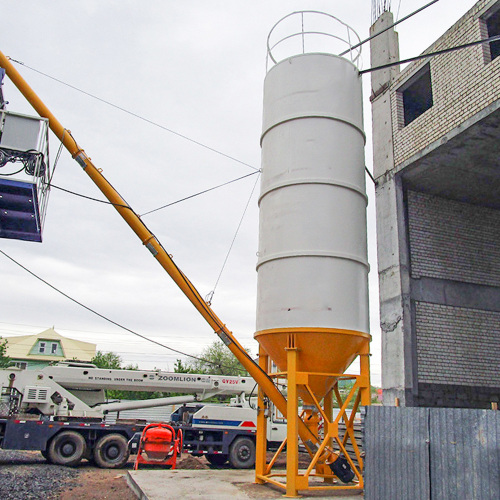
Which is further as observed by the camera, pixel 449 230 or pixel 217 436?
pixel 217 436

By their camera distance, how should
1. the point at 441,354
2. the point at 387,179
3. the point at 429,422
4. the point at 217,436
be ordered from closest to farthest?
the point at 429,422, the point at 441,354, the point at 387,179, the point at 217,436

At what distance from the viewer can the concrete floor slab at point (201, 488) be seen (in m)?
7.60

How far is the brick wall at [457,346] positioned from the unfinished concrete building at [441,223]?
0.08ft

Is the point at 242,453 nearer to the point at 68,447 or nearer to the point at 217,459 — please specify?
the point at 217,459

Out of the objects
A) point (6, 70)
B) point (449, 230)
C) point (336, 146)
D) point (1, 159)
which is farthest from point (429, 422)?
point (6, 70)

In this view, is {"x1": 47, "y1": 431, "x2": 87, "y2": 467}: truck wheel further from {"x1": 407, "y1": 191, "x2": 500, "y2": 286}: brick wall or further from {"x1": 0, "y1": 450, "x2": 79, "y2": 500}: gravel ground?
{"x1": 407, "y1": 191, "x2": 500, "y2": 286}: brick wall

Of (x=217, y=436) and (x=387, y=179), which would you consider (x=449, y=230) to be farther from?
(x=217, y=436)

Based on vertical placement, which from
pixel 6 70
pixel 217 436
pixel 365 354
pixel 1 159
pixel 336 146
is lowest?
pixel 217 436

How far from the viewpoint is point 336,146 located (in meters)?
8.93

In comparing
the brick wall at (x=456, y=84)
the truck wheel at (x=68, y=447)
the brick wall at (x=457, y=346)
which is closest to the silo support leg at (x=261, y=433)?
the brick wall at (x=457, y=346)

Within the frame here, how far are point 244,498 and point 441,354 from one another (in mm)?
5826

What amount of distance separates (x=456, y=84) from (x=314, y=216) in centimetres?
460

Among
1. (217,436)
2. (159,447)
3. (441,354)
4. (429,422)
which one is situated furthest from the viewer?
(217,436)

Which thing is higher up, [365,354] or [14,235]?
[14,235]
